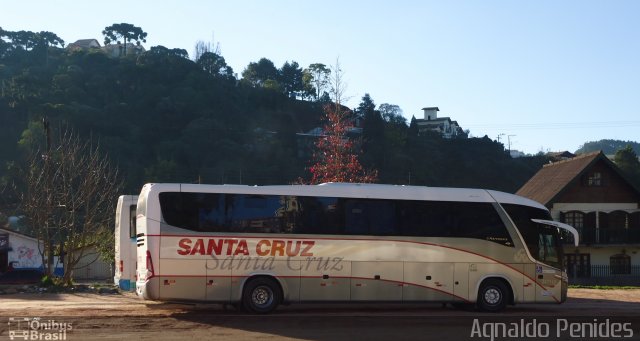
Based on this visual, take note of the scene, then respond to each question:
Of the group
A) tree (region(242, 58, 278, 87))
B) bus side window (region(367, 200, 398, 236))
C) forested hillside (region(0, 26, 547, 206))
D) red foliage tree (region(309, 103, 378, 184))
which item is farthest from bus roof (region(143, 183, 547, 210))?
tree (region(242, 58, 278, 87))

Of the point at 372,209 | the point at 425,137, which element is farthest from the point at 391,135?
the point at 372,209

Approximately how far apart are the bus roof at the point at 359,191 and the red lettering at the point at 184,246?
1.16 meters

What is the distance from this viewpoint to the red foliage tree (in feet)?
96.6

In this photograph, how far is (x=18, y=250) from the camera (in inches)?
1657

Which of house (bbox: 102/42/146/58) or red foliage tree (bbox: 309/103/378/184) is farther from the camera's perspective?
house (bbox: 102/42/146/58)

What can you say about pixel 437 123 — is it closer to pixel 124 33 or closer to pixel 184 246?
pixel 124 33

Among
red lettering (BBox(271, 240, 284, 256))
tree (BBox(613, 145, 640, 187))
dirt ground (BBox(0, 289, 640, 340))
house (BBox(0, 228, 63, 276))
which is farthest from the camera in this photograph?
tree (BBox(613, 145, 640, 187))

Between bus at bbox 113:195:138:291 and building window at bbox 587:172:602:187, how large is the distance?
3438 cm

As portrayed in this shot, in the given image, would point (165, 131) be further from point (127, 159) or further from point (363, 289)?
point (363, 289)

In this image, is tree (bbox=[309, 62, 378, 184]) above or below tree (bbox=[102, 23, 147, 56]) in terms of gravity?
below

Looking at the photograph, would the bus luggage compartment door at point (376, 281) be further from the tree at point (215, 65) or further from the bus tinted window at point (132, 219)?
the tree at point (215, 65)

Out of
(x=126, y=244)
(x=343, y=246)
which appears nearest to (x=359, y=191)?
(x=343, y=246)

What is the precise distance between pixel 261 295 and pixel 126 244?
5.56 m

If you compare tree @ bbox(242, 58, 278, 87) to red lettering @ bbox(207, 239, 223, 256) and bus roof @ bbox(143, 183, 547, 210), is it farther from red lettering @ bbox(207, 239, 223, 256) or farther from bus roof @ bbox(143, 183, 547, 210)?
red lettering @ bbox(207, 239, 223, 256)
